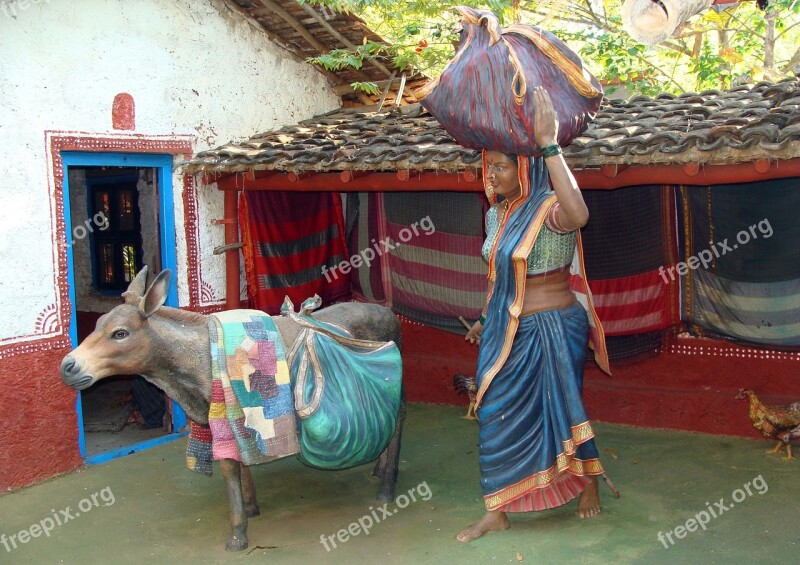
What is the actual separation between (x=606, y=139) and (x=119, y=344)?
3.37 metres

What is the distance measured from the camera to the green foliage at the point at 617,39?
8539 mm

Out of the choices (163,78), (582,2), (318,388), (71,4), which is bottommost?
(318,388)

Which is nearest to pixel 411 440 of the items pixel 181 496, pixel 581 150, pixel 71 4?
pixel 181 496

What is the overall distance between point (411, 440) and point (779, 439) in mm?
3046

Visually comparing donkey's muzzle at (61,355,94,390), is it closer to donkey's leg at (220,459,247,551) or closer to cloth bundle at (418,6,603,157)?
donkey's leg at (220,459,247,551)

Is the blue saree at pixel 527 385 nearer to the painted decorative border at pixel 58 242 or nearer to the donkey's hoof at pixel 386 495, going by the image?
the donkey's hoof at pixel 386 495

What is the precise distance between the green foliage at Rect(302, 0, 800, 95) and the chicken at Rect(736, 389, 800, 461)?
14.8 feet

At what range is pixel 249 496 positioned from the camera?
5512 mm

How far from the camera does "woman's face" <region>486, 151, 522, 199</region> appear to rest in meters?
4.66

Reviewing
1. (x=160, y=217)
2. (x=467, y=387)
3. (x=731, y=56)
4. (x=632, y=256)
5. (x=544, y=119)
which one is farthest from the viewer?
(x=731, y=56)

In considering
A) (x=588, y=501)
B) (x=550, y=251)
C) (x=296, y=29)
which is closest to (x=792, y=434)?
(x=588, y=501)

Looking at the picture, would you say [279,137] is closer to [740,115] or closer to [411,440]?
[411,440]

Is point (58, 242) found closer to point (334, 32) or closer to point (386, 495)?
point (386, 495)

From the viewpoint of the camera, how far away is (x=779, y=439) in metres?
6.11
